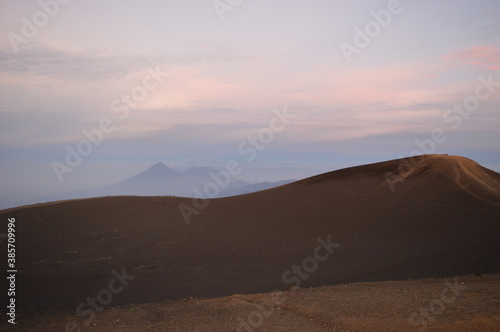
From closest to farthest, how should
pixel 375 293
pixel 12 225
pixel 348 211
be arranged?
pixel 375 293 < pixel 12 225 < pixel 348 211

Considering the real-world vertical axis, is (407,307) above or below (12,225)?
below

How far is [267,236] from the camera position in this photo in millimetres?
22500

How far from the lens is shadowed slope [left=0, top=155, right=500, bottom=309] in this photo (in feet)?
51.4

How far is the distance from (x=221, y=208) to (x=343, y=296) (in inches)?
711

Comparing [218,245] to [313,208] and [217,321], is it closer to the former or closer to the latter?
[313,208]

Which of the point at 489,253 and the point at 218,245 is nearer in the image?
the point at 489,253

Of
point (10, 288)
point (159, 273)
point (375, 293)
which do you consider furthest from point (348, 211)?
point (10, 288)

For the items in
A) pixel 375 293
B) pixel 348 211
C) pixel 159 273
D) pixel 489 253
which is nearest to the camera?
pixel 375 293

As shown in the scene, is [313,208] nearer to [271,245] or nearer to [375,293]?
[271,245]

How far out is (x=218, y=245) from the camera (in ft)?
69.1

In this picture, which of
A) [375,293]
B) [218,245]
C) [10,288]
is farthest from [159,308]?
[218,245]

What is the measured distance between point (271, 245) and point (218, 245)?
9.01 ft

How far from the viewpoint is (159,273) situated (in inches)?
684

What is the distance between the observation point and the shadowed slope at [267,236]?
1568 cm
